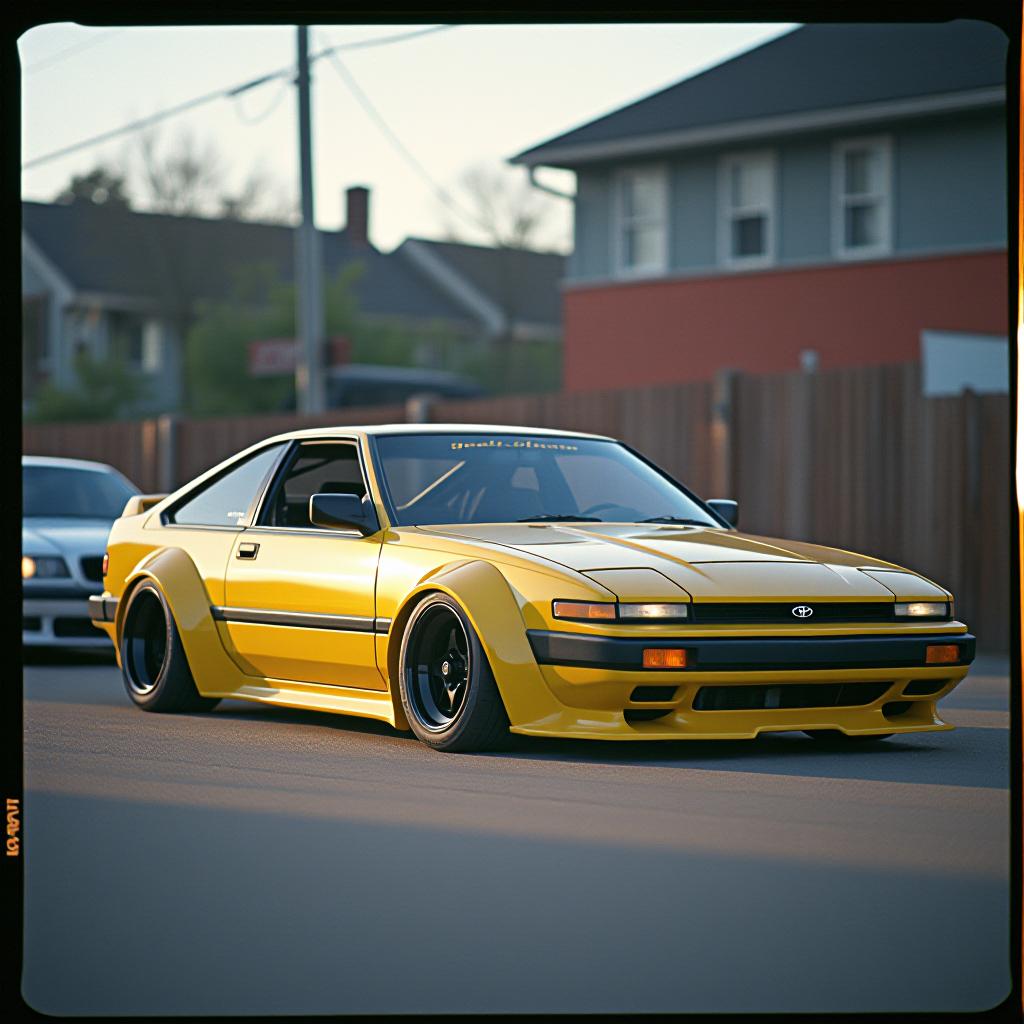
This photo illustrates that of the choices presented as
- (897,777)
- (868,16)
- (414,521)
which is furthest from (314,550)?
(868,16)

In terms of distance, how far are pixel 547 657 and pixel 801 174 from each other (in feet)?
61.4

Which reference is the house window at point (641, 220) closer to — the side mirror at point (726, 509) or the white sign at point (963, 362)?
the white sign at point (963, 362)

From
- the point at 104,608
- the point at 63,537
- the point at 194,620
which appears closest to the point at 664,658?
the point at 194,620

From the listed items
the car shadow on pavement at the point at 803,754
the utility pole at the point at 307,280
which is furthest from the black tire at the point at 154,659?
the utility pole at the point at 307,280

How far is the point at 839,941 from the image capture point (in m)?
4.24

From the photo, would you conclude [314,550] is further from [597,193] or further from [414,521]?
[597,193]

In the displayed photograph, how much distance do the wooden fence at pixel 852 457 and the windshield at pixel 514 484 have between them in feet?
16.7

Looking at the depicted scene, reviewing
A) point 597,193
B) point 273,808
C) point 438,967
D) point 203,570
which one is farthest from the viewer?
point 597,193

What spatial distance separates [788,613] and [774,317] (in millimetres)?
18220

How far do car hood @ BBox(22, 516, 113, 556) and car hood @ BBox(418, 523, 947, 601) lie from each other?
17.2 feet

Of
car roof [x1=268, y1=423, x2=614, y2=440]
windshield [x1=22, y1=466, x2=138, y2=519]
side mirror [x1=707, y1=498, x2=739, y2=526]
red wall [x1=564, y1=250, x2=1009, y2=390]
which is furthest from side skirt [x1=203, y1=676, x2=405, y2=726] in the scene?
red wall [x1=564, y1=250, x2=1009, y2=390]

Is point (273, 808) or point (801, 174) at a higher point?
point (801, 174)

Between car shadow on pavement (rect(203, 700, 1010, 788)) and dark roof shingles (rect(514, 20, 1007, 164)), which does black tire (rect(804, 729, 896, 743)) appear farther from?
dark roof shingles (rect(514, 20, 1007, 164))

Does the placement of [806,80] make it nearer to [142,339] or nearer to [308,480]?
[308,480]
